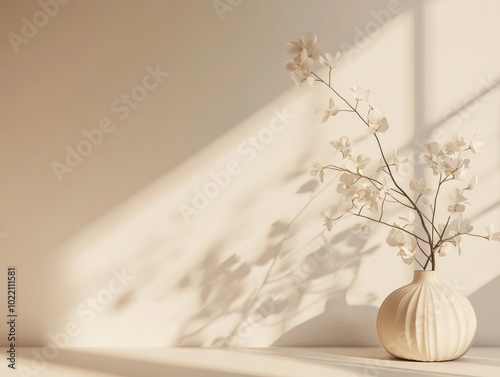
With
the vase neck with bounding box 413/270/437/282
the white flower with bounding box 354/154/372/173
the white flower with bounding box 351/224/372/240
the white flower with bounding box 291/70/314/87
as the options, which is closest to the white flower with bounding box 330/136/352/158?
the white flower with bounding box 354/154/372/173

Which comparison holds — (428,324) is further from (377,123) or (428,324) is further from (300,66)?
(300,66)

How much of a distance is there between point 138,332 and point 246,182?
698 mm

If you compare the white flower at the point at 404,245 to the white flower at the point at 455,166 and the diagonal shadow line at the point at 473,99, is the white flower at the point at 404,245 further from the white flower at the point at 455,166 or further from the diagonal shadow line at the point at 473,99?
the diagonal shadow line at the point at 473,99

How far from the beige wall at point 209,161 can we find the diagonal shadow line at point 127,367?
0.95 feet

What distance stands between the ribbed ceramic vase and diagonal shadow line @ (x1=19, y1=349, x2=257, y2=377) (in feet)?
1.68

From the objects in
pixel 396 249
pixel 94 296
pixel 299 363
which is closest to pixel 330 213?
pixel 396 249

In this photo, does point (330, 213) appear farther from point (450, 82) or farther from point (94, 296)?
point (94, 296)

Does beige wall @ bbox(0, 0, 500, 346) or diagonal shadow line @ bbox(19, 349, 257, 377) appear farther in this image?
beige wall @ bbox(0, 0, 500, 346)

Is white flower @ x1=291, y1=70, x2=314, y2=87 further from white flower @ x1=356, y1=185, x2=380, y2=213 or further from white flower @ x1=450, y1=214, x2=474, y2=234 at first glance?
white flower @ x1=450, y1=214, x2=474, y2=234

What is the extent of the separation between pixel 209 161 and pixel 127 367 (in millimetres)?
856

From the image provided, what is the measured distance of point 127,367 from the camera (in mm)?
1962

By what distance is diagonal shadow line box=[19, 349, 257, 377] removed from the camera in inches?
72.8

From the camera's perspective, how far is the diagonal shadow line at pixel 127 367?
185 centimetres

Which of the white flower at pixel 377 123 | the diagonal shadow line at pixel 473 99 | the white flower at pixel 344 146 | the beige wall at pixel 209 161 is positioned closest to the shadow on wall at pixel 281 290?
the beige wall at pixel 209 161
